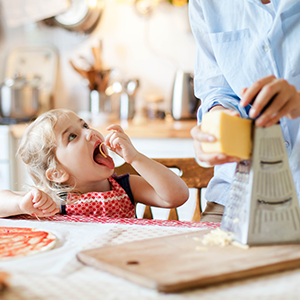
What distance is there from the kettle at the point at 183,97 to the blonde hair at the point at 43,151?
1.34 metres

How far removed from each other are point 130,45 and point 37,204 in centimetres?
208

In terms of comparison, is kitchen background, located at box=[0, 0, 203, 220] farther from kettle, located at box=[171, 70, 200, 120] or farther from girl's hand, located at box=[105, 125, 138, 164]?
girl's hand, located at box=[105, 125, 138, 164]

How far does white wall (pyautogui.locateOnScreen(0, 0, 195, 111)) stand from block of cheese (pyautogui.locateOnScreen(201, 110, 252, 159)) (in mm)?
2105

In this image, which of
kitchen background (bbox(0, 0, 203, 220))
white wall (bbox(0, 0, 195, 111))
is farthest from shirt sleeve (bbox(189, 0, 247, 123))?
white wall (bbox(0, 0, 195, 111))

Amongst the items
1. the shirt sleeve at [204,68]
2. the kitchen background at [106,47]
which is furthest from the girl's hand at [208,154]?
the kitchen background at [106,47]

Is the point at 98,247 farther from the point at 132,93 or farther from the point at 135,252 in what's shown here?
the point at 132,93

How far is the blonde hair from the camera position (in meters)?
1.18

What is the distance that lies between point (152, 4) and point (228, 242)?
7.64ft

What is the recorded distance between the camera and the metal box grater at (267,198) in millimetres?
692

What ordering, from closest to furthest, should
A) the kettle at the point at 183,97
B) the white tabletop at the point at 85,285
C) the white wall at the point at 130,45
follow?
the white tabletop at the point at 85,285, the kettle at the point at 183,97, the white wall at the point at 130,45

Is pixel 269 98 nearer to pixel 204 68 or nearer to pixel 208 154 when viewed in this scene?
pixel 208 154

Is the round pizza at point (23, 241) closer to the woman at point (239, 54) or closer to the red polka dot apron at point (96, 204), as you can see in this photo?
the red polka dot apron at point (96, 204)

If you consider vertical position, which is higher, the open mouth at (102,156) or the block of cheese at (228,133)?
the block of cheese at (228,133)

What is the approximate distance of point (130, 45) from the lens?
2783 millimetres
